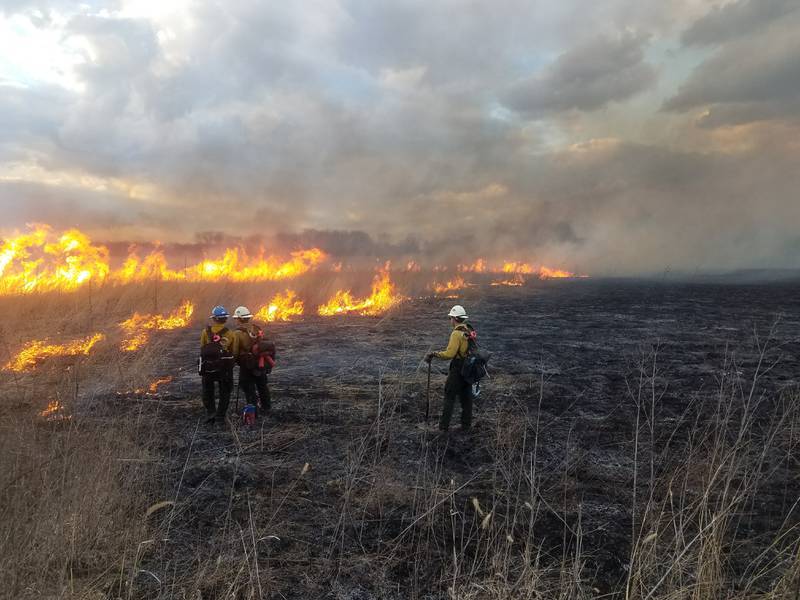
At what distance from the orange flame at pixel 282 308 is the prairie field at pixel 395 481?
813cm

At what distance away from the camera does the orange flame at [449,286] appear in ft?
163

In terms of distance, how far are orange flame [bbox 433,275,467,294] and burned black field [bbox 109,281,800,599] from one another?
3339 cm

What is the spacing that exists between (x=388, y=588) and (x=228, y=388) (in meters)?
5.64

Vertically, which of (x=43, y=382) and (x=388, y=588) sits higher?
(x=43, y=382)

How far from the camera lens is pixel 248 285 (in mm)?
28578

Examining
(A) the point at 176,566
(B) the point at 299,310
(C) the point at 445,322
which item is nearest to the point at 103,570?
(A) the point at 176,566

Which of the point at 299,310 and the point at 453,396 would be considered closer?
the point at 453,396

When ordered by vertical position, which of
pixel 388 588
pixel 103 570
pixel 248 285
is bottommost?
pixel 388 588

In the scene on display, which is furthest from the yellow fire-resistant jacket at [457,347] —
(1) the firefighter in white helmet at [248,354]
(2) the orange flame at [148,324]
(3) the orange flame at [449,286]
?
(3) the orange flame at [449,286]

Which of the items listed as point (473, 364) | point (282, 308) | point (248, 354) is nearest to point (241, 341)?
point (248, 354)

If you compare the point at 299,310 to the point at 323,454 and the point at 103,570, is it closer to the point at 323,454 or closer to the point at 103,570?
the point at 323,454

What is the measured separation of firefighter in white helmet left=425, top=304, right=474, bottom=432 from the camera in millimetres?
8289

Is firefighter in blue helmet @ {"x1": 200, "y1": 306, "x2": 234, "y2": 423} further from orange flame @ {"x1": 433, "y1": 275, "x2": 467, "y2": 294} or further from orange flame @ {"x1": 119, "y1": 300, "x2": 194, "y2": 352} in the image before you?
orange flame @ {"x1": 433, "y1": 275, "x2": 467, "y2": 294}

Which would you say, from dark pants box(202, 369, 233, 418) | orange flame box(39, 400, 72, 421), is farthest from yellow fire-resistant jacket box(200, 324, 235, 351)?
orange flame box(39, 400, 72, 421)
